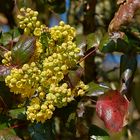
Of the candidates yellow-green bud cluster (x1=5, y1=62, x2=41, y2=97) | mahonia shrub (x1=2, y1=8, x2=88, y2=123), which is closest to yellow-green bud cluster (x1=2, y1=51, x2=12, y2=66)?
mahonia shrub (x1=2, y1=8, x2=88, y2=123)

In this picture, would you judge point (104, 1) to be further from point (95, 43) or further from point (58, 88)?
point (58, 88)

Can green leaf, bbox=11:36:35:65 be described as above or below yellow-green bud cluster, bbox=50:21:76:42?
below

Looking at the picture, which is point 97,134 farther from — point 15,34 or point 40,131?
point 15,34

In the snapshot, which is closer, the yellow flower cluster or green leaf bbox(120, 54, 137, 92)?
the yellow flower cluster

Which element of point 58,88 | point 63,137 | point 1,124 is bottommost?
point 63,137

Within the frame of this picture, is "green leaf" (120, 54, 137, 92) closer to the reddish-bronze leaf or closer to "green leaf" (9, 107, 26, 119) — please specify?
the reddish-bronze leaf

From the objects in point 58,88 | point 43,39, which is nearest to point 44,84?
point 58,88
